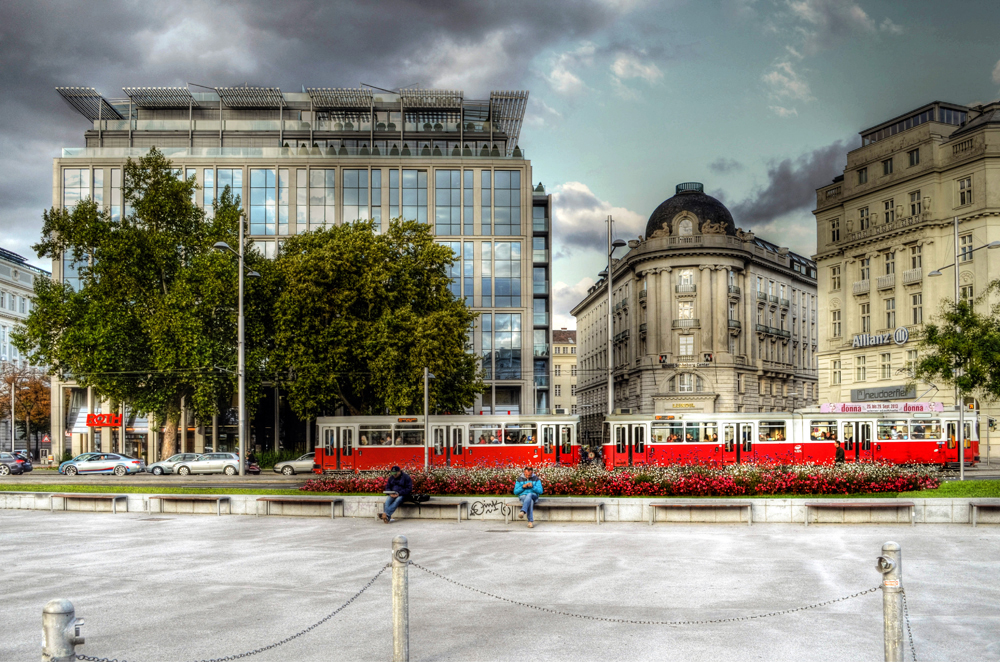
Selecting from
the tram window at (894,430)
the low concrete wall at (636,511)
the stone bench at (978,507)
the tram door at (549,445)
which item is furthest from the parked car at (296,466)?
the stone bench at (978,507)

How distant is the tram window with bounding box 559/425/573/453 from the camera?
3903cm

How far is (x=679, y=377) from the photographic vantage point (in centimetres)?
7831

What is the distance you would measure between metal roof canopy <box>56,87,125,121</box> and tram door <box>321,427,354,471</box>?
42982 mm

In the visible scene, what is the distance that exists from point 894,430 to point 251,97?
186 feet

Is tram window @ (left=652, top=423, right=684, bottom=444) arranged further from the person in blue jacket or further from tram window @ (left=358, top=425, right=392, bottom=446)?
the person in blue jacket

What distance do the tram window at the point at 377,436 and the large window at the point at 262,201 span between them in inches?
1193

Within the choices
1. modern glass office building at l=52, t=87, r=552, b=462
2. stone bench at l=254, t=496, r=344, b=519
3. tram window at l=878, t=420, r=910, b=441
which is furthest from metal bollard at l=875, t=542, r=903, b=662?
modern glass office building at l=52, t=87, r=552, b=462

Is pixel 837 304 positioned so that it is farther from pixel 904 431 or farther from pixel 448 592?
pixel 448 592

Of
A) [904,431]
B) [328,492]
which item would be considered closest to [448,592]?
[328,492]

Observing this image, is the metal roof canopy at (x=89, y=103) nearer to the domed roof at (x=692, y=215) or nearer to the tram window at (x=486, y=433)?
the tram window at (x=486, y=433)

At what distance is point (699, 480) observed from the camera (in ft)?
81.3

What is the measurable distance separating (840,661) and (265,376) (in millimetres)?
43178

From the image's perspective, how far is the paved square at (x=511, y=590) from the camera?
371 inches

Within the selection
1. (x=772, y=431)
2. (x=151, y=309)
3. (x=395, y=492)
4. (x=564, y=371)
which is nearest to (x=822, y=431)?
(x=772, y=431)
